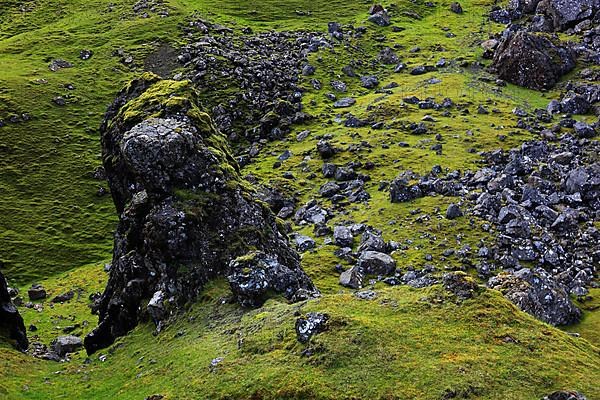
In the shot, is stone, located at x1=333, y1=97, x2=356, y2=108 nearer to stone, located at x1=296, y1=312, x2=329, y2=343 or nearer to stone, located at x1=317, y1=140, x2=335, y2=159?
stone, located at x1=317, y1=140, x2=335, y2=159

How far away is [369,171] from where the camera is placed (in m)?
60.9

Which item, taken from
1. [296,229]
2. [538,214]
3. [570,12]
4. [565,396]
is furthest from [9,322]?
[570,12]

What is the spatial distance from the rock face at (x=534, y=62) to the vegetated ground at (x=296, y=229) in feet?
7.84

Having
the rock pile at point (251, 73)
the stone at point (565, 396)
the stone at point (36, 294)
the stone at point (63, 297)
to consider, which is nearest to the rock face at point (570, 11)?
the rock pile at point (251, 73)

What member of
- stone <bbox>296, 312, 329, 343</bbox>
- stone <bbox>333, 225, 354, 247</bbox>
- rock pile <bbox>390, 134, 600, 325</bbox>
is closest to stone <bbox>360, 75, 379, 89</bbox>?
rock pile <bbox>390, 134, 600, 325</bbox>

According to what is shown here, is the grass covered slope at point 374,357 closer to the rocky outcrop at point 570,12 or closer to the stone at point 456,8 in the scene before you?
the rocky outcrop at point 570,12

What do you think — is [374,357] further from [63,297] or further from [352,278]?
[63,297]

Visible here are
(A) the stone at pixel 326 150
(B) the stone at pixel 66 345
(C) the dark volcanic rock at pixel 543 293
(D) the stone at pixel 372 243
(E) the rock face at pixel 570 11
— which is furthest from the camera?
(E) the rock face at pixel 570 11

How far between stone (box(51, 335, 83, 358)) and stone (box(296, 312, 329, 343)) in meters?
21.2

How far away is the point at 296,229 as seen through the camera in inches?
2068

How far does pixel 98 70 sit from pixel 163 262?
65916mm

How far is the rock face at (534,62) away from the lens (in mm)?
78938

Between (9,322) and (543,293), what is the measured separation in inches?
1199

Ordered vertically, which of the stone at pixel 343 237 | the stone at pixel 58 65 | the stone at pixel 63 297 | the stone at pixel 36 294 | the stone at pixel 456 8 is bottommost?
the stone at pixel 36 294
